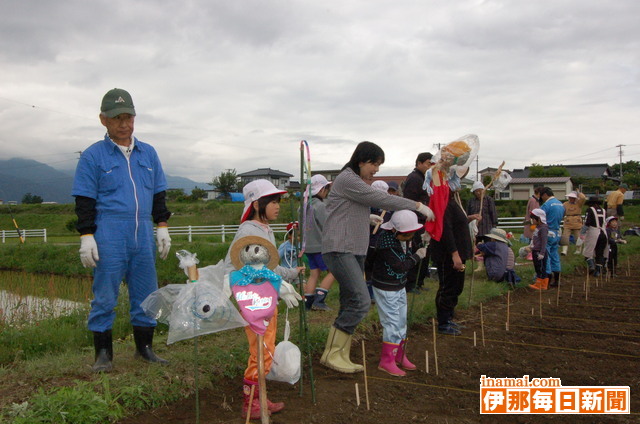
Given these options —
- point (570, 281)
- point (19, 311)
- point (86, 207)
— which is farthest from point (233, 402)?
point (570, 281)

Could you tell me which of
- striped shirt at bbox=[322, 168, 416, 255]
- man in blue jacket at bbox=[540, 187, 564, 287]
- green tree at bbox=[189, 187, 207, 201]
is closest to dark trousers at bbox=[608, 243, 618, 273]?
man in blue jacket at bbox=[540, 187, 564, 287]

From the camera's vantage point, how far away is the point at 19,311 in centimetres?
764

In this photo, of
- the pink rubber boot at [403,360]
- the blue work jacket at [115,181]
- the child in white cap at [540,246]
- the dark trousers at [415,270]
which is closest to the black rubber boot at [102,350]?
the blue work jacket at [115,181]

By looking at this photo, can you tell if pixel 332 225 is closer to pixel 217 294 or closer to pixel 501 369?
pixel 217 294

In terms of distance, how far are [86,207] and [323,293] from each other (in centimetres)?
311

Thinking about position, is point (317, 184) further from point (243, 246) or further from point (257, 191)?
point (243, 246)

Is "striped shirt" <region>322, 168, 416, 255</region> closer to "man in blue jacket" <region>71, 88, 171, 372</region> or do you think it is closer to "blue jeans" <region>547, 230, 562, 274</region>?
"man in blue jacket" <region>71, 88, 171, 372</region>

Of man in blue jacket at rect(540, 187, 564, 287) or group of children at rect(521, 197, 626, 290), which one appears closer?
man in blue jacket at rect(540, 187, 564, 287)

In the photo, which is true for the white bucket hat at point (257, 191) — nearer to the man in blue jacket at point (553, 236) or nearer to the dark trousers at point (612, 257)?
the man in blue jacket at point (553, 236)

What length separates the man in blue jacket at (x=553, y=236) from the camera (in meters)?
8.25

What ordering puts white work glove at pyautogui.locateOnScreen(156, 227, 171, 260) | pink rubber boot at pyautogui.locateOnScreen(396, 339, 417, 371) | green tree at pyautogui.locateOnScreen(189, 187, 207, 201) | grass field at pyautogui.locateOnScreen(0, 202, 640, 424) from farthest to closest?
green tree at pyautogui.locateOnScreen(189, 187, 207, 201) → pink rubber boot at pyautogui.locateOnScreen(396, 339, 417, 371) → white work glove at pyautogui.locateOnScreen(156, 227, 171, 260) → grass field at pyautogui.locateOnScreen(0, 202, 640, 424)

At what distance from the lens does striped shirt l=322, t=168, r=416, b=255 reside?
3.84 meters

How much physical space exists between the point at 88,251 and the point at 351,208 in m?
1.90

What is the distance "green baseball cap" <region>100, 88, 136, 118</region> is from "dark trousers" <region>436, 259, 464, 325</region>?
334 centimetres
